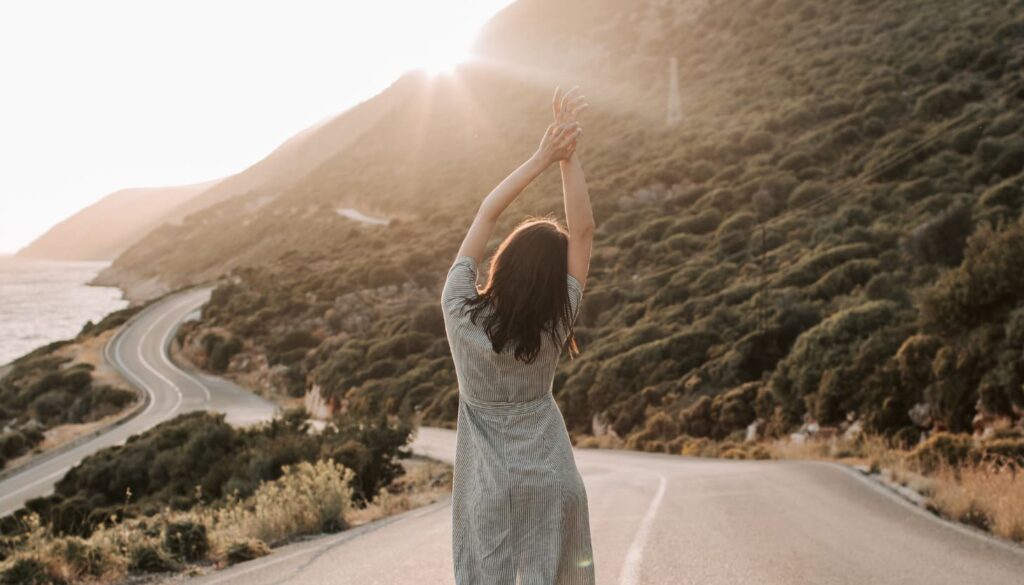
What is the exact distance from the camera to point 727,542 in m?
7.84

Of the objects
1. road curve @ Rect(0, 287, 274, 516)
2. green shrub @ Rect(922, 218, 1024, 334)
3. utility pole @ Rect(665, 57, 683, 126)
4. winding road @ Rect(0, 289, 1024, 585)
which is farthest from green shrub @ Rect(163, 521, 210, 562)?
utility pole @ Rect(665, 57, 683, 126)

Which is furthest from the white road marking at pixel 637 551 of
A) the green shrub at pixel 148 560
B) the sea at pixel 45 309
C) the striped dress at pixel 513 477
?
the sea at pixel 45 309

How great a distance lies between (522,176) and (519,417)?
77 cm

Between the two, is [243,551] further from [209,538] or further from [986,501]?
[986,501]

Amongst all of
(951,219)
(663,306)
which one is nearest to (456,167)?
(663,306)

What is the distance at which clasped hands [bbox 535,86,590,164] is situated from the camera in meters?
2.78

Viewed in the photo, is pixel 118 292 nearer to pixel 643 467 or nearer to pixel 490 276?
pixel 643 467

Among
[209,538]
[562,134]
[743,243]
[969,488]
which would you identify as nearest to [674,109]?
[743,243]

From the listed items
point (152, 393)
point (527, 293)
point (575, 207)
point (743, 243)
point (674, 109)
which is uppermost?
point (674, 109)

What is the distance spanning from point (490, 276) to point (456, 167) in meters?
85.3

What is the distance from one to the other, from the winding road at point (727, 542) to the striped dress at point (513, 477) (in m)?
3.62

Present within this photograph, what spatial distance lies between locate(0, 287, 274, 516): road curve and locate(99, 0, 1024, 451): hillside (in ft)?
11.0

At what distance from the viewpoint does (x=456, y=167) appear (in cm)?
8688

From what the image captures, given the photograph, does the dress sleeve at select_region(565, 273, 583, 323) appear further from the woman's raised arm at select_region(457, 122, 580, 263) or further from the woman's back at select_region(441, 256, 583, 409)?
the woman's raised arm at select_region(457, 122, 580, 263)
